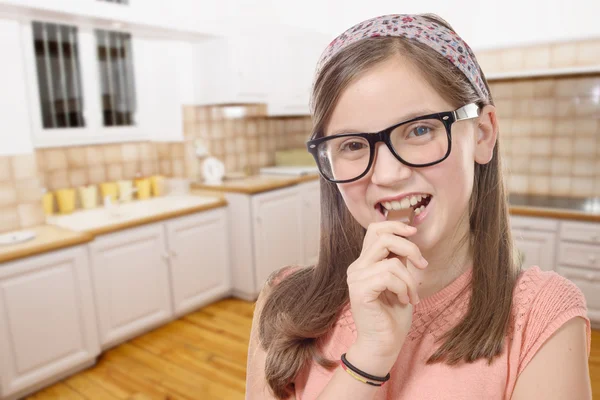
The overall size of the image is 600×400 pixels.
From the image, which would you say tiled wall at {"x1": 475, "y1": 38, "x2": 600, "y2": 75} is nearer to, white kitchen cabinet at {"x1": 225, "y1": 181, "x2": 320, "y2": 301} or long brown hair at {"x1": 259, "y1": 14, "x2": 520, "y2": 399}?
white kitchen cabinet at {"x1": 225, "y1": 181, "x2": 320, "y2": 301}

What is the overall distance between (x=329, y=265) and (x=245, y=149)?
3432mm

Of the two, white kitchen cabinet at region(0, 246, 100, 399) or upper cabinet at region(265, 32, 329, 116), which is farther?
upper cabinet at region(265, 32, 329, 116)

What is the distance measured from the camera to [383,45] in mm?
691

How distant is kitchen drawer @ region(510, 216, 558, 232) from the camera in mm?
2883

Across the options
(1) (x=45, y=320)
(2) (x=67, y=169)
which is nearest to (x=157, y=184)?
(2) (x=67, y=169)

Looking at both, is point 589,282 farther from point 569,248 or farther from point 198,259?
point 198,259

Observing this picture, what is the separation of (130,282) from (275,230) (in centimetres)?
120

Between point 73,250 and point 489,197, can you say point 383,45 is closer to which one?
point 489,197

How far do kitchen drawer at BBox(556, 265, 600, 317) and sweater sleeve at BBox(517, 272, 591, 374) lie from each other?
2463mm

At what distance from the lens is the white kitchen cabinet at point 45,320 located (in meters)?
2.22

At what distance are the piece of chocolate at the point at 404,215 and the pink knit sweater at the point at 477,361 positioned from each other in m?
0.20

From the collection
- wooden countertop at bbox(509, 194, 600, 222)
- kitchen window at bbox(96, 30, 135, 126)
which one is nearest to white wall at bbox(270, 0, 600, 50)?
wooden countertop at bbox(509, 194, 600, 222)

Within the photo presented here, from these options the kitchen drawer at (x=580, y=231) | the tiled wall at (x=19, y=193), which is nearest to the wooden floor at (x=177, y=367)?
the kitchen drawer at (x=580, y=231)

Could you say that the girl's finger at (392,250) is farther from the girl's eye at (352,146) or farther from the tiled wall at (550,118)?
the tiled wall at (550,118)
